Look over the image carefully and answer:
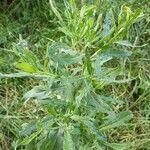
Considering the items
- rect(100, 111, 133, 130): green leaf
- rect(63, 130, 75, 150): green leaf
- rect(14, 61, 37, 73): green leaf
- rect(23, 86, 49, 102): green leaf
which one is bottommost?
rect(63, 130, 75, 150): green leaf

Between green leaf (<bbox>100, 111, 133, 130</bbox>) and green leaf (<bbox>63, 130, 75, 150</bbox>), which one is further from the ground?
green leaf (<bbox>100, 111, 133, 130</bbox>)

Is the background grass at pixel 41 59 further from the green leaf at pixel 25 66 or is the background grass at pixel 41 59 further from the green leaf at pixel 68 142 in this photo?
the green leaf at pixel 25 66

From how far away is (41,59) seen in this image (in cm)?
265

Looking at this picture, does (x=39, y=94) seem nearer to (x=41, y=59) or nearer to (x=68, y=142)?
(x=68, y=142)

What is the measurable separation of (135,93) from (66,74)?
3.69ft

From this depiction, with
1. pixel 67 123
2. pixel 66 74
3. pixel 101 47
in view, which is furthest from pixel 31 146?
pixel 101 47

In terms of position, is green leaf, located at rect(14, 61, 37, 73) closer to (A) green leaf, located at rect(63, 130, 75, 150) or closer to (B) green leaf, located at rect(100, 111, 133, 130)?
(A) green leaf, located at rect(63, 130, 75, 150)

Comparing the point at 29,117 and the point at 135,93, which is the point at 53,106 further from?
the point at 135,93

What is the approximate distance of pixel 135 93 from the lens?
256 centimetres

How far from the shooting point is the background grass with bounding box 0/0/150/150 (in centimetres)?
237

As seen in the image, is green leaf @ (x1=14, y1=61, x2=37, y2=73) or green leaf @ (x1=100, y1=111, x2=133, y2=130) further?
green leaf @ (x1=100, y1=111, x2=133, y2=130)

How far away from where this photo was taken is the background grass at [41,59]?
7.77ft

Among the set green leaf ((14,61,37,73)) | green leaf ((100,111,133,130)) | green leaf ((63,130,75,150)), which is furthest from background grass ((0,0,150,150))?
green leaf ((14,61,37,73))

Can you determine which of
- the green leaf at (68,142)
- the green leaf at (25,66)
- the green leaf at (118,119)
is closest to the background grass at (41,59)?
the green leaf at (118,119)
